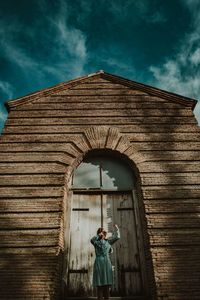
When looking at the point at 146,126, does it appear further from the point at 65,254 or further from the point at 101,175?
the point at 65,254

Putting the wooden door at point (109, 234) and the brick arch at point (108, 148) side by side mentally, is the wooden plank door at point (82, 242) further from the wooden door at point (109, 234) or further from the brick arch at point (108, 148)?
the brick arch at point (108, 148)

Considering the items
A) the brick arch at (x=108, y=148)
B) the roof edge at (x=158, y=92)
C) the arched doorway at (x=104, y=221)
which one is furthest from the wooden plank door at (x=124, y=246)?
the roof edge at (x=158, y=92)

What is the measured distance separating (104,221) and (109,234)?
34 centimetres

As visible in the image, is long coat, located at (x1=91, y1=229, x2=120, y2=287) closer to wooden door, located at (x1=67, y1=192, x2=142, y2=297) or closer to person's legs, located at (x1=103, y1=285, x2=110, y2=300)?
person's legs, located at (x1=103, y1=285, x2=110, y2=300)

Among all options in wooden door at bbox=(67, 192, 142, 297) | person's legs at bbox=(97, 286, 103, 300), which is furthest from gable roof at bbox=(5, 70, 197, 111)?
person's legs at bbox=(97, 286, 103, 300)

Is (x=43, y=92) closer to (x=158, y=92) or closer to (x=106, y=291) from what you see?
(x=158, y=92)

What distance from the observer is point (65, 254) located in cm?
609

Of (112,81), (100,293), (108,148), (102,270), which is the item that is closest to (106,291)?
(100,293)

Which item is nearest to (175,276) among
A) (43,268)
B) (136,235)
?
(136,235)

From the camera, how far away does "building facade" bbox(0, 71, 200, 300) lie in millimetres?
5543

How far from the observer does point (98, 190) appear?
22.7 ft

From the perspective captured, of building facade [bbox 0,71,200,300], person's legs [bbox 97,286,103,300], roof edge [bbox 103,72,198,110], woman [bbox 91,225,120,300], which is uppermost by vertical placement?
roof edge [bbox 103,72,198,110]

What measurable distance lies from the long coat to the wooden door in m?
0.96

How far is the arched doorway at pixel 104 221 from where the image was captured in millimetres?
5824
